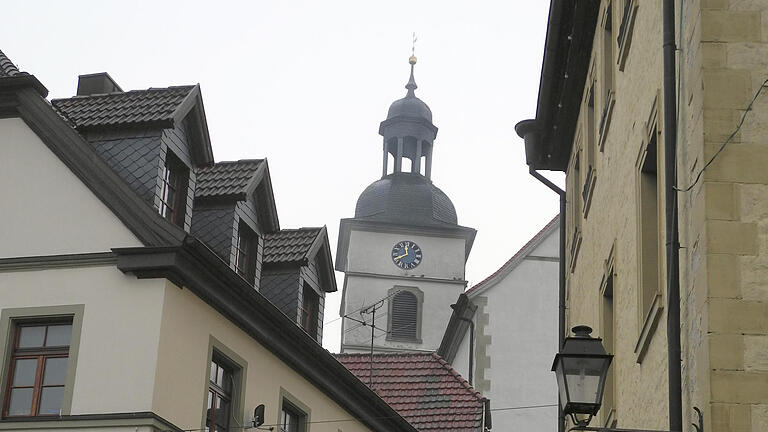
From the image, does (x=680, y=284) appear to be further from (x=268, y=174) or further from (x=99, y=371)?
(x=268, y=174)

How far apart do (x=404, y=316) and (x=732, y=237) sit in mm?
62088

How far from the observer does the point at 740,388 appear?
29.5ft

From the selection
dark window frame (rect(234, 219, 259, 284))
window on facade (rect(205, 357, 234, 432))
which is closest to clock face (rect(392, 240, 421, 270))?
dark window frame (rect(234, 219, 259, 284))

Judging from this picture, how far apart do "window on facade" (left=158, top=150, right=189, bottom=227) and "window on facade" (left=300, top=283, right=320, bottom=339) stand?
4.65m

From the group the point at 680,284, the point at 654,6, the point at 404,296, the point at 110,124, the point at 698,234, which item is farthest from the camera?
the point at 404,296

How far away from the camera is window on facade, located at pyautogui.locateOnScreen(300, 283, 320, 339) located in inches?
952

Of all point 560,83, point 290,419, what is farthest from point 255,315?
point 560,83

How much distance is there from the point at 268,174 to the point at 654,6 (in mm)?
10635

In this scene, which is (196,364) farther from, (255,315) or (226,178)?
(226,178)

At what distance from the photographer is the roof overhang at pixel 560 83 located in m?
18.9

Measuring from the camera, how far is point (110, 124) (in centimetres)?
1928

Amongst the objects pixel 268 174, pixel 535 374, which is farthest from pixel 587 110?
pixel 535 374

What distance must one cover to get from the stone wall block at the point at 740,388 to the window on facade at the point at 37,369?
34.7 feet

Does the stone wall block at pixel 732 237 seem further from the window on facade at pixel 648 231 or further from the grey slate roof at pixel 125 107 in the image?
the grey slate roof at pixel 125 107
